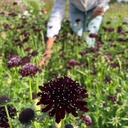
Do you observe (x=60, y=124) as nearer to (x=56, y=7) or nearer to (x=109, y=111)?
(x=109, y=111)

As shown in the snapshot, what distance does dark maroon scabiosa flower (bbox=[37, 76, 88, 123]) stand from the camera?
0.85m

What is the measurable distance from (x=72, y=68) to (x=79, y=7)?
1235 millimetres

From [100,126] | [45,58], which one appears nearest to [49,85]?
[100,126]

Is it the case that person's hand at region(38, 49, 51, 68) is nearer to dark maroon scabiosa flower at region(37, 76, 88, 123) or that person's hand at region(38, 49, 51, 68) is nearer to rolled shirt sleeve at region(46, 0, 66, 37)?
rolled shirt sleeve at region(46, 0, 66, 37)

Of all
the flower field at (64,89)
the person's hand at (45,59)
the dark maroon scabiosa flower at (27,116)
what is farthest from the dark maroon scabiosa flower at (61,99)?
the person's hand at (45,59)

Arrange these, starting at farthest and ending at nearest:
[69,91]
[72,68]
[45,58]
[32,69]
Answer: [45,58] → [72,68] → [32,69] → [69,91]

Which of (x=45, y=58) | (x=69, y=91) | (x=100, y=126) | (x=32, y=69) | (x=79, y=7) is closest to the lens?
(x=69, y=91)

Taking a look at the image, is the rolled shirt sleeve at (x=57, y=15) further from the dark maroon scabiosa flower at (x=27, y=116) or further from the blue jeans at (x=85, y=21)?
the dark maroon scabiosa flower at (x=27, y=116)

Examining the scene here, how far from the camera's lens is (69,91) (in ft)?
2.90

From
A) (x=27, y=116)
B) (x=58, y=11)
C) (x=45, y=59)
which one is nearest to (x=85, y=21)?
(x=58, y=11)

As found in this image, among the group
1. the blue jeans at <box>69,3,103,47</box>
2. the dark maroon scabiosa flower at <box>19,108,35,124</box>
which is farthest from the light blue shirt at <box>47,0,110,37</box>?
the dark maroon scabiosa flower at <box>19,108,35,124</box>

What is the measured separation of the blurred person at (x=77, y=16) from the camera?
337 cm

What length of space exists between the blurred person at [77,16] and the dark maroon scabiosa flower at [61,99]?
2.15 meters

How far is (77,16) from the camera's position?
4.04 metres
